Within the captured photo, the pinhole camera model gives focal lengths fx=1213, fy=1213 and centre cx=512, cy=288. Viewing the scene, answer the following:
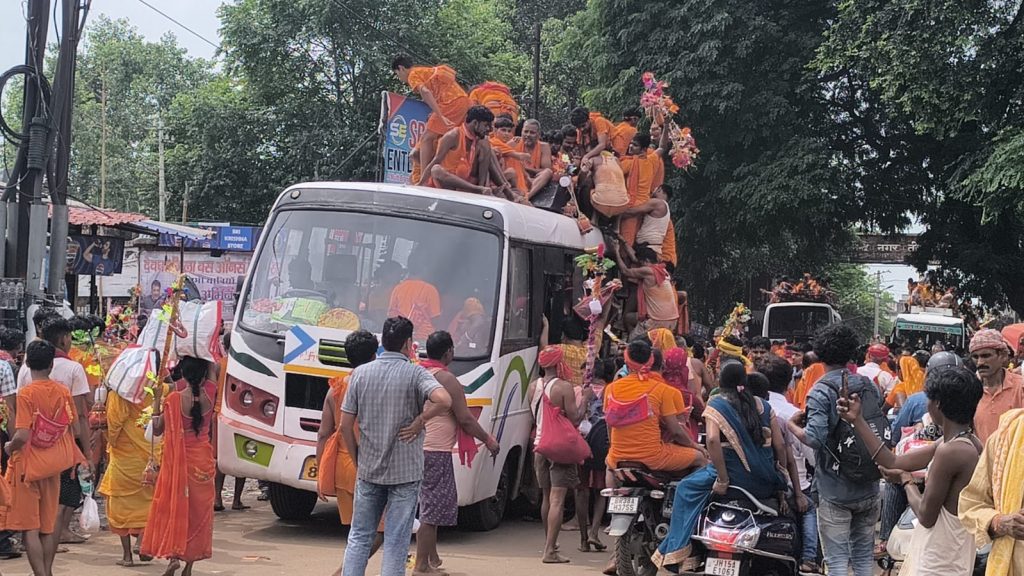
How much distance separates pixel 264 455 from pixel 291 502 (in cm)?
116

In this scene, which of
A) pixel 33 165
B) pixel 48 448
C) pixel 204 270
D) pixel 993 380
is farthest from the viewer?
pixel 204 270

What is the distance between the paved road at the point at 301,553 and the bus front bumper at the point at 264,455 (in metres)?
0.55

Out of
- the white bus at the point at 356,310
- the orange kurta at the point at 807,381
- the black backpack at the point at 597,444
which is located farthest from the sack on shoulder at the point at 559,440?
the orange kurta at the point at 807,381

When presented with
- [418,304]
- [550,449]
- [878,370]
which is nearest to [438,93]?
[418,304]

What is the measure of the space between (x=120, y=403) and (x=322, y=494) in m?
1.91

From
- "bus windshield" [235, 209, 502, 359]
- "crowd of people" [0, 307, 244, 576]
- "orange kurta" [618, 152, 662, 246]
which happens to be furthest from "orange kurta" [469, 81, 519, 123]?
"crowd of people" [0, 307, 244, 576]

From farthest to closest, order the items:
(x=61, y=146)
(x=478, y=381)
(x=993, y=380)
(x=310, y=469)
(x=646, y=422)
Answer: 1. (x=61, y=146)
2. (x=478, y=381)
3. (x=310, y=469)
4. (x=646, y=422)
5. (x=993, y=380)

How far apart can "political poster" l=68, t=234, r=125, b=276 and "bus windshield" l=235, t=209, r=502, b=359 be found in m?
11.4

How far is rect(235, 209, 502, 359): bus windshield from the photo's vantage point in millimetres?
9852

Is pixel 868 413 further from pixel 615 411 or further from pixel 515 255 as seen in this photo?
pixel 515 255

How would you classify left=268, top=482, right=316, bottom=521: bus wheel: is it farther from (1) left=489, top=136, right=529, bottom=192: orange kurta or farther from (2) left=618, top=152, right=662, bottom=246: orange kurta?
(2) left=618, top=152, right=662, bottom=246: orange kurta

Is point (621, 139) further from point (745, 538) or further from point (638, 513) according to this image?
point (745, 538)

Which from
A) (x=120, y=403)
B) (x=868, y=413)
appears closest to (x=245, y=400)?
(x=120, y=403)

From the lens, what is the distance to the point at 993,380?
23.0 feet
